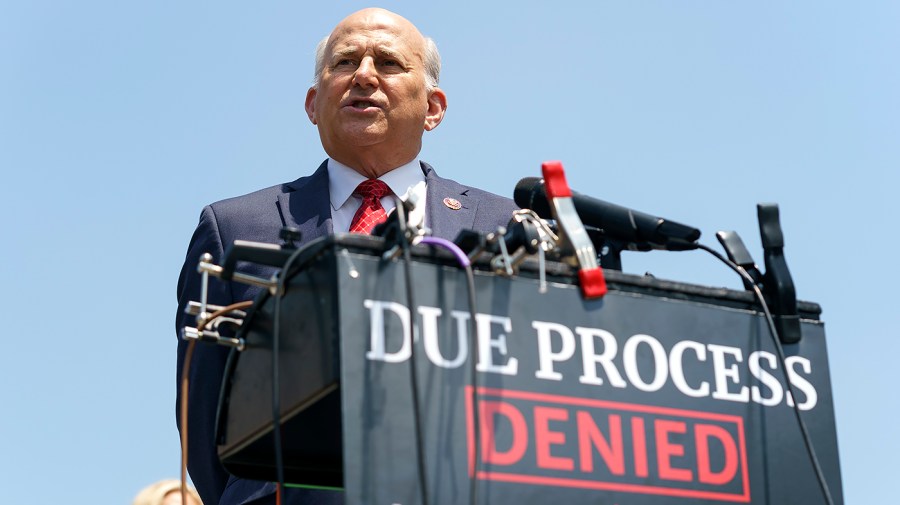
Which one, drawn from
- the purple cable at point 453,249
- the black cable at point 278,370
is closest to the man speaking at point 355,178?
the black cable at point 278,370

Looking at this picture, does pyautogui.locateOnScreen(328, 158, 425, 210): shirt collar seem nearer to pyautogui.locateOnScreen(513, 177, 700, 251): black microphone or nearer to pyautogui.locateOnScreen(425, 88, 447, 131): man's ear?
pyautogui.locateOnScreen(425, 88, 447, 131): man's ear

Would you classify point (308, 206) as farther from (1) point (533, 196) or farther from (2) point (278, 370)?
(2) point (278, 370)

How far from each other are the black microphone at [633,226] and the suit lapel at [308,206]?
1268 mm

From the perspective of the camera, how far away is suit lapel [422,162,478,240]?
3789mm

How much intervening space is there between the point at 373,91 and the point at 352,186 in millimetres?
306

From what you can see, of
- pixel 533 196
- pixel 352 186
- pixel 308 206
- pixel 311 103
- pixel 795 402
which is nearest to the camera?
pixel 795 402

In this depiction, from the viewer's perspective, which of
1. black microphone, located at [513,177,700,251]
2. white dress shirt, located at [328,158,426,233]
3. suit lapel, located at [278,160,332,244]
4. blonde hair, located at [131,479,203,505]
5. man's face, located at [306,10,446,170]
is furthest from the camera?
blonde hair, located at [131,479,203,505]

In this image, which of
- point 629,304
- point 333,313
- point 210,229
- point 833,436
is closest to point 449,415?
point 333,313

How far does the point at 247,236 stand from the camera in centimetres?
372

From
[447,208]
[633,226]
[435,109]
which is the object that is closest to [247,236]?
[447,208]

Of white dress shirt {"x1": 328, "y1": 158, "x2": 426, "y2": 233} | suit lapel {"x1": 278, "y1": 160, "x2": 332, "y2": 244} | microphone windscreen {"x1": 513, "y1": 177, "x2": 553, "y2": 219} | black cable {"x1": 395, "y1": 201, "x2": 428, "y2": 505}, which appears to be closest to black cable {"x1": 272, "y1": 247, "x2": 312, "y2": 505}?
black cable {"x1": 395, "y1": 201, "x2": 428, "y2": 505}

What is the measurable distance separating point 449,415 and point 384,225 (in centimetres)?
30

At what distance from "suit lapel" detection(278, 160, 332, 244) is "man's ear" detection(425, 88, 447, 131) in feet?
1.72

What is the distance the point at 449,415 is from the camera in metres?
2.04
